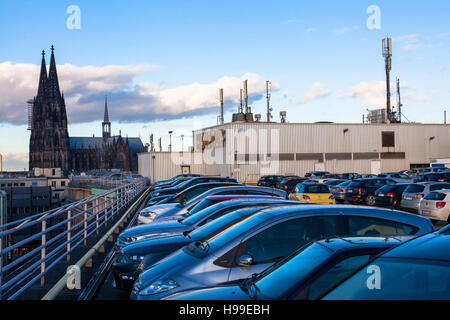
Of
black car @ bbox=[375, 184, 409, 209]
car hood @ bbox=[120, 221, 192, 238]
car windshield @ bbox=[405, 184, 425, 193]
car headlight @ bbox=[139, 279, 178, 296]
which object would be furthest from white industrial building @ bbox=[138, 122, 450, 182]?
car headlight @ bbox=[139, 279, 178, 296]

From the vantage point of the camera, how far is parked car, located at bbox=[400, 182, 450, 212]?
17.6 meters

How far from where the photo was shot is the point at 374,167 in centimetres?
5184

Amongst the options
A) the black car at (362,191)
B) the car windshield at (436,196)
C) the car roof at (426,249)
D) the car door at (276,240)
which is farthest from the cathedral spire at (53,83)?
the car roof at (426,249)

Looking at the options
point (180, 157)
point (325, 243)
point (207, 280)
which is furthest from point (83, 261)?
point (180, 157)

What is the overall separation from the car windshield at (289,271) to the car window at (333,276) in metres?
0.12

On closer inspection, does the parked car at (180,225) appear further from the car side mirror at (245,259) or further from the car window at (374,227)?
the car side mirror at (245,259)

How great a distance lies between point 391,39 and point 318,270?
203 feet

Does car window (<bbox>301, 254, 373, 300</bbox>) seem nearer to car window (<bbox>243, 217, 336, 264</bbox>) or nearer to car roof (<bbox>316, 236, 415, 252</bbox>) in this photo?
car roof (<bbox>316, 236, 415, 252</bbox>)

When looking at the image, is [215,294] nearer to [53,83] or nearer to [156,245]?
[156,245]

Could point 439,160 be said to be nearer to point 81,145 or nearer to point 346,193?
point 346,193

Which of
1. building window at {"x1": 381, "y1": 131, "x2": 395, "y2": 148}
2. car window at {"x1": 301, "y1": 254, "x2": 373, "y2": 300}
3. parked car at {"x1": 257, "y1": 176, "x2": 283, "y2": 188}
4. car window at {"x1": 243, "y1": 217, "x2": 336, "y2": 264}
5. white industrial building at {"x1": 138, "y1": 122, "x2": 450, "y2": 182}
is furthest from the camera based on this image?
building window at {"x1": 381, "y1": 131, "x2": 395, "y2": 148}

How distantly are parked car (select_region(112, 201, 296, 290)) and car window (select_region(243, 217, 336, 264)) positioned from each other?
3.46 feet

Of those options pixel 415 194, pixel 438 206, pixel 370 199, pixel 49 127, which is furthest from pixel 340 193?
pixel 49 127

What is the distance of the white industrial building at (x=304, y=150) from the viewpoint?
157 feet
